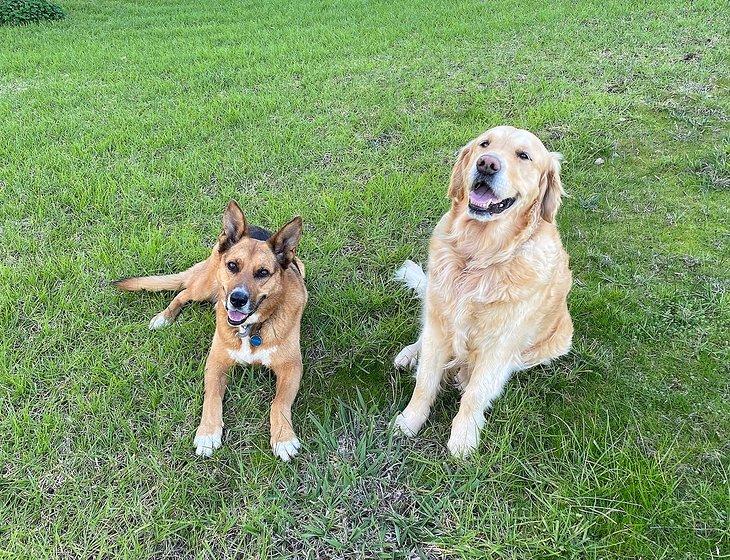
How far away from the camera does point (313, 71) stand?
6961 millimetres

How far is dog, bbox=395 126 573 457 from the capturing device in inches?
92.3

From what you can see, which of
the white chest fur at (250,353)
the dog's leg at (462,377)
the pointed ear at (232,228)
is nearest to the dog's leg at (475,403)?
the dog's leg at (462,377)

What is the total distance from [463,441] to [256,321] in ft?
4.40

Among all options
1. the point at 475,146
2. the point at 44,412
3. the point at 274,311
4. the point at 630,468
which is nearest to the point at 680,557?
the point at 630,468

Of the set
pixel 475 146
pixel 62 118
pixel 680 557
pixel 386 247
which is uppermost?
pixel 475 146

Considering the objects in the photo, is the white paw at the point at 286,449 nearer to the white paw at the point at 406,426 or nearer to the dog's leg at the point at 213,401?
the dog's leg at the point at 213,401

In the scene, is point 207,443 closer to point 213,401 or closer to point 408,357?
point 213,401

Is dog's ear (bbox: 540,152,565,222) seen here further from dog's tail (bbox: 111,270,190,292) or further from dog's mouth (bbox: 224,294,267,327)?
dog's tail (bbox: 111,270,190,292)

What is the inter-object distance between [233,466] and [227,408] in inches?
14.9

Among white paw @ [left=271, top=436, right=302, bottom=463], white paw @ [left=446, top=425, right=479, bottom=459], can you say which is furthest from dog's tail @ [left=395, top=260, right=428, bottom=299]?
white paw @ [left=271, top=436, right=302, bottom=463]

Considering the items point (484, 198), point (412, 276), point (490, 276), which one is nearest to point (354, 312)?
point (412, 276)

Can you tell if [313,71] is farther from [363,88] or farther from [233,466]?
[233,466]

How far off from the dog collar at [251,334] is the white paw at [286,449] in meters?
0.59

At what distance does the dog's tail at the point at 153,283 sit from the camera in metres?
3.41
